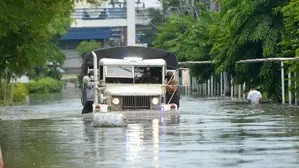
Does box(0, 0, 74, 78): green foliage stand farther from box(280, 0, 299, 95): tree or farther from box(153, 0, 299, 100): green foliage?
box(153, 0, 299, 100): green foliage

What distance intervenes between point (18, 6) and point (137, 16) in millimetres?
99112

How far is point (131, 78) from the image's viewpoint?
33.7 m

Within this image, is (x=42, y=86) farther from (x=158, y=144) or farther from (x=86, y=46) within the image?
(x=158, y=144)

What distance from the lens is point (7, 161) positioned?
58.0 feet

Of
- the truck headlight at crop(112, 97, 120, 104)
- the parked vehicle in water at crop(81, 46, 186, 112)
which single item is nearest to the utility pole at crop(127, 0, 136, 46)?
the parked vehicle in water at crop(81, 46, 186, 112)

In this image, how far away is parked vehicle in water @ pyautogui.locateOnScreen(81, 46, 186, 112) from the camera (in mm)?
31781

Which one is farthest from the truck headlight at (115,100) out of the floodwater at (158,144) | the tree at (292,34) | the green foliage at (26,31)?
the tree at (292,34)

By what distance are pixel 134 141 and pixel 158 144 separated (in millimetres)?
1097

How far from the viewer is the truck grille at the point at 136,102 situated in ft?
104

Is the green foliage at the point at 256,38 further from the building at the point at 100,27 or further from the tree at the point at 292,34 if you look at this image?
the building at the point at 100,27

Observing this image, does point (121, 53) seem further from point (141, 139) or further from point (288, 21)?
point (141, 139)

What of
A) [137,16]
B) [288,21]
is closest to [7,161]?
[288,21]

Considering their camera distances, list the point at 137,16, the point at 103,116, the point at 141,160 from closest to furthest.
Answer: the point at 141,160 → the point at 103,116 → the point at 137,16

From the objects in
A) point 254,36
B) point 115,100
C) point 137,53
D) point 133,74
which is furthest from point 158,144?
point 254,36
